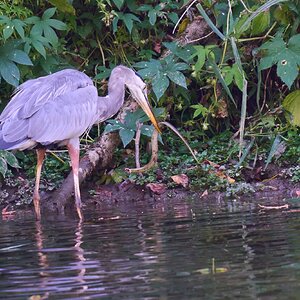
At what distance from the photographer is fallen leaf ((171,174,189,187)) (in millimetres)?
8273

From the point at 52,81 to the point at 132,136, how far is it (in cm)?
98

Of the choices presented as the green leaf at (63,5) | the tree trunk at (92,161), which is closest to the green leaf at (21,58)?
the green leaf at (63,5)

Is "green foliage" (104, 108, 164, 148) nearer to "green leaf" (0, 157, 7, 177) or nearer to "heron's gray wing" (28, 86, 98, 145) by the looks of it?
"heron's gray wing" (28, 86, 98, 145)

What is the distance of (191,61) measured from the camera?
8.88 m

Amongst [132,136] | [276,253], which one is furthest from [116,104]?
[276,253]

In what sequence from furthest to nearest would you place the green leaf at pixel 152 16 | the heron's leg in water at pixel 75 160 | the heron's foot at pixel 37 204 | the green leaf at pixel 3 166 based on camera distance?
the green leaf at pixel 152 16 → the green leaf at pixel 3 166 → the heron's leg in water at pixel 75 160 → the heron's foot at pixel 37 204

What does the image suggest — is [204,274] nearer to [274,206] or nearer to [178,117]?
[274,206]

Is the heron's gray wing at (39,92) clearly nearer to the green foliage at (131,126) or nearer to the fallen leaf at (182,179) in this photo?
the green foliage at (131,126)

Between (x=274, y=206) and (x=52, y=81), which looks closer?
(x=274, y=206)

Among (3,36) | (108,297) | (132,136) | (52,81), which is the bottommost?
(108,297)

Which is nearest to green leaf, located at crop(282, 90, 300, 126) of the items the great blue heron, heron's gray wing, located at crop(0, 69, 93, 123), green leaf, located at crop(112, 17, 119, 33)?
the great blue heron

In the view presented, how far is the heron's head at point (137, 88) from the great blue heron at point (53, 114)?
1cm

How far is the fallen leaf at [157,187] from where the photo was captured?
8.20 m

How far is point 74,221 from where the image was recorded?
6758 millimetres
